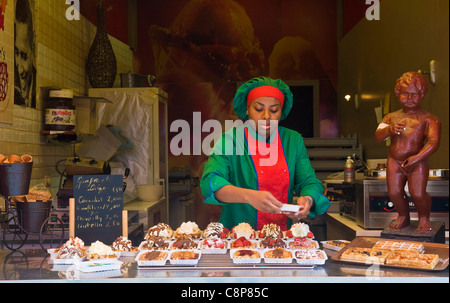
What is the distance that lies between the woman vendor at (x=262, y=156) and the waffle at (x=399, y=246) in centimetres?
47

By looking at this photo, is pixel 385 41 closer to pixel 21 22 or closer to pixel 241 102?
pixel 241 102

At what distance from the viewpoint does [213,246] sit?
91.1 inches

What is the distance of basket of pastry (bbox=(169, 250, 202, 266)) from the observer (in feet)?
6.70

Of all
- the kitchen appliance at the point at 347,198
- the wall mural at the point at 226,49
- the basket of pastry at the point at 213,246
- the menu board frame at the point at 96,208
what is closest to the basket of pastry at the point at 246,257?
the basket of pastry at the point at 213,246

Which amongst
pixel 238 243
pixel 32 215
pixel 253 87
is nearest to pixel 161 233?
pixel 238 243

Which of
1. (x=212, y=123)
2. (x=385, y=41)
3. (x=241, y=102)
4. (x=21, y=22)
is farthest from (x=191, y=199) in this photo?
(x=241, y=102)

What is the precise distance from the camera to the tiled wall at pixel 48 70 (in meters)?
3.65

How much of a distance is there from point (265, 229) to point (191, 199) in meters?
4.92

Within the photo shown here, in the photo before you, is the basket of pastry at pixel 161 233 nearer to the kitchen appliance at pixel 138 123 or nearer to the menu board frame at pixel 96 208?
the menu board frame at pixel 96 208

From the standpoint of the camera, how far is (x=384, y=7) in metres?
5.37

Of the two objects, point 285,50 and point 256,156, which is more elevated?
point 285,50

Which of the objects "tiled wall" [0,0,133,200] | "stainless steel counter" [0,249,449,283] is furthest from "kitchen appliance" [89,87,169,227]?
"stainless steel counter" [0,249,449,283]

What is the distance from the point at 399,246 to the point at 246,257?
2.22 feet

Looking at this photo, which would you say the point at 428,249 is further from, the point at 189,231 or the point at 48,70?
the point at 48,70
